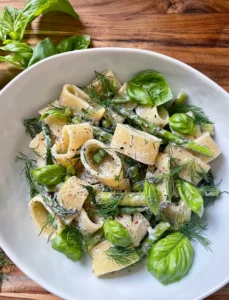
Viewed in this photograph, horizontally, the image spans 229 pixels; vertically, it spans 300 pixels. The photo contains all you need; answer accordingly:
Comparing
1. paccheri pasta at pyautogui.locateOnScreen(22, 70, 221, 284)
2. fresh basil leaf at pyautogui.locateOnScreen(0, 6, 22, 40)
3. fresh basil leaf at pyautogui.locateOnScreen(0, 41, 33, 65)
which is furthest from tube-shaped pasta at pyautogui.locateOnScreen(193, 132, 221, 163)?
fresh basil leaf at pyautogui.locateOnScreen(0, 6, 22, 40)

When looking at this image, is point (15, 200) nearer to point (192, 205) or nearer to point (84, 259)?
point (84, 259)

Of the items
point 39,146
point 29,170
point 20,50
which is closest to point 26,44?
point 20,50

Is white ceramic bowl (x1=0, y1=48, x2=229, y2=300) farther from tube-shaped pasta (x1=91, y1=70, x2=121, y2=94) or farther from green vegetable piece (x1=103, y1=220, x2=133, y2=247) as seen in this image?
green vegetable piece (x1=103, y1=220, x2=133, y2=247)

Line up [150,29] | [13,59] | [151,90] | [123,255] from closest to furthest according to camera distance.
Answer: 1. [123,255]
2. [151,90]
3. [13,59]
4. [150,29]

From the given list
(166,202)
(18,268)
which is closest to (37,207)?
(18,268)

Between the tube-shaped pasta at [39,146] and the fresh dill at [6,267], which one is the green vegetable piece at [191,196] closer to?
the tube-shaped pasta at [39,146]

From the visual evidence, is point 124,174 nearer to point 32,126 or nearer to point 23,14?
point 32,126

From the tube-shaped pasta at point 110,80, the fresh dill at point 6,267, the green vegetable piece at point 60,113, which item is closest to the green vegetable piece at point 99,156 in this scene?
the green vegetable piece at point 60,113
